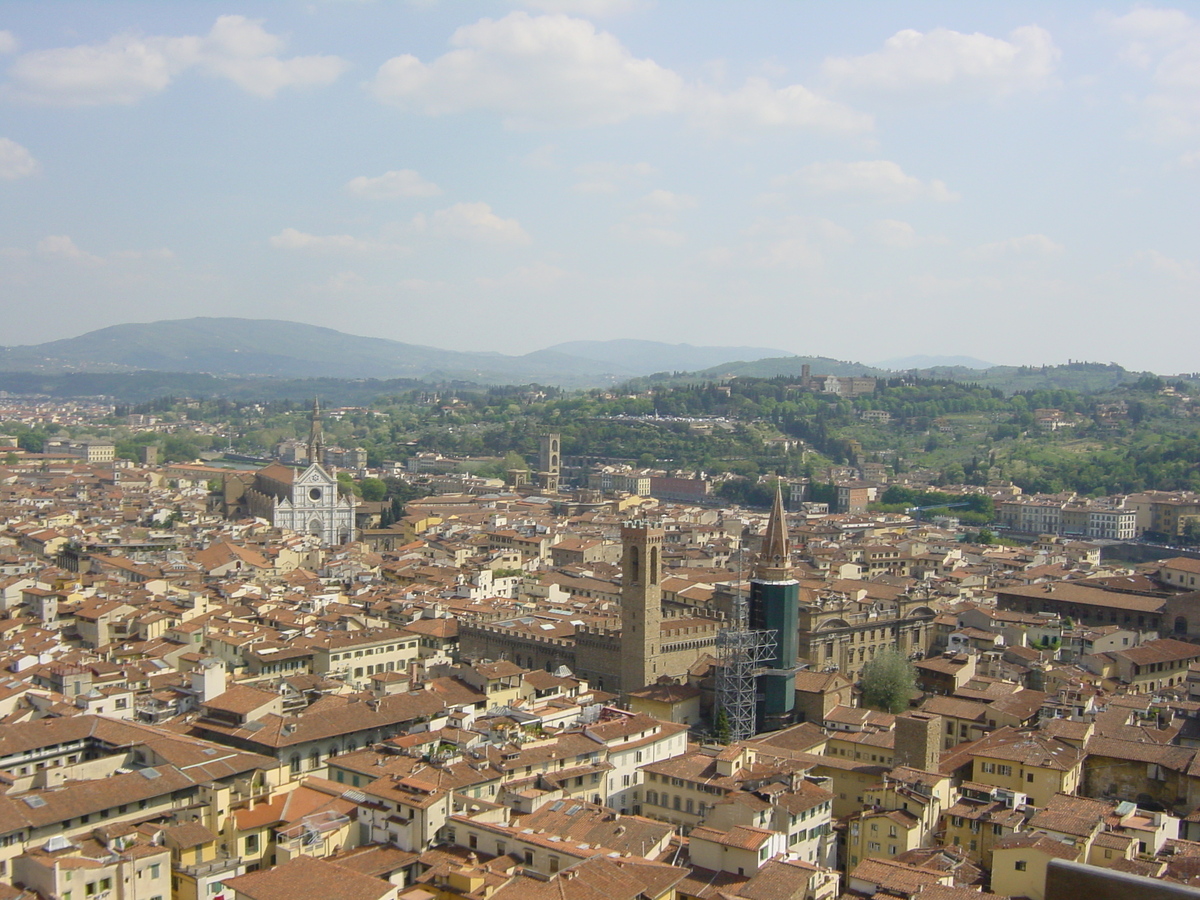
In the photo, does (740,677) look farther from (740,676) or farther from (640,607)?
(640,607)

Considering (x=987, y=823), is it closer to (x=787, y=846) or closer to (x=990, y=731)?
(x=787, y=846)

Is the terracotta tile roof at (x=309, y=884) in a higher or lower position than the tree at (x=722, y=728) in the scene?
higher

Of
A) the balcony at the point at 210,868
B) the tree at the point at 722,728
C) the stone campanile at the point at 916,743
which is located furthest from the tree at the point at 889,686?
the balcony at the point at 210,868

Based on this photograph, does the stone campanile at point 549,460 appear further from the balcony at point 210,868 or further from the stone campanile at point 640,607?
the balcony at point 210,868

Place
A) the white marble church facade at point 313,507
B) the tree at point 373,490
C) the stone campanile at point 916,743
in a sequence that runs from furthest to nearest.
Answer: the tree at point 373,490, the white marble church facade at point 313,507, the stone campanile at point 916,743

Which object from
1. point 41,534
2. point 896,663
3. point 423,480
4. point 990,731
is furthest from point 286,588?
point 423,480

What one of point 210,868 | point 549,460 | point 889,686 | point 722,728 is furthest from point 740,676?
point 549,460
